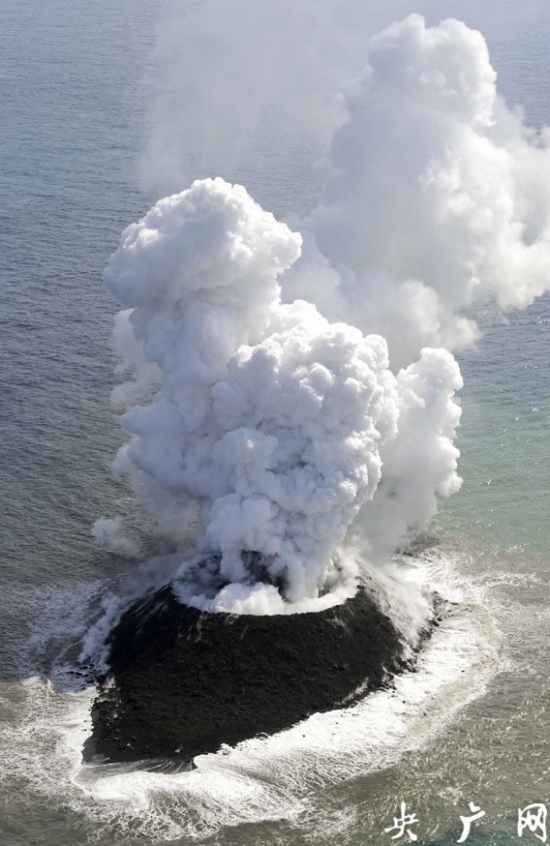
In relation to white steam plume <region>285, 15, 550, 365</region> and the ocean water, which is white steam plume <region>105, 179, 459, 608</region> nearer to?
the ocean water

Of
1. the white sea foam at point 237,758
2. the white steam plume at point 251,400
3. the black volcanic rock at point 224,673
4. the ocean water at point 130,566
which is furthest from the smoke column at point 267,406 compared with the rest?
the white sea foam at point 237,758

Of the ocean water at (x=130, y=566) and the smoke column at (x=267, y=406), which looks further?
the smoke column at (x=267, y=406)

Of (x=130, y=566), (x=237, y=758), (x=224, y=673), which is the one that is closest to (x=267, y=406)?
(x=130, y=566)

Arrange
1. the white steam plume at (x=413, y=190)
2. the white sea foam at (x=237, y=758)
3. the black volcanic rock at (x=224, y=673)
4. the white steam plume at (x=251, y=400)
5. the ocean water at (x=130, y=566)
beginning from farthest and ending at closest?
the white steam plume at (x=413, y=190) < the white steam plume at (x=251, y=400) < the black volcanic rock at (x=224, y=673) < the ocean water at (x=130, y=566) < the white sea foam at (x=237, y=758)

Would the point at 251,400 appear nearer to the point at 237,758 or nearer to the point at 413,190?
the point at 237,758

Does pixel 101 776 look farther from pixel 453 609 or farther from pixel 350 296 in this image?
pixel 350 296

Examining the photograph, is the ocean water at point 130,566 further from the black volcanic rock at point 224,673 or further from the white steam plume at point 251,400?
the white steam plume at point 251,400
